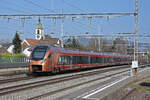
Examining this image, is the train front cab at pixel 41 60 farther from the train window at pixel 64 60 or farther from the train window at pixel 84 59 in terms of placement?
the train window at pixel 84 59

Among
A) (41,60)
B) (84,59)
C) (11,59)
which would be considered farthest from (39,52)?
(11,59)

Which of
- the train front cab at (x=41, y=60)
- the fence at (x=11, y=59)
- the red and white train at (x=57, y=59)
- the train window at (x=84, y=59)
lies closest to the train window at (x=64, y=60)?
the red and white train at (x=57, y=59)

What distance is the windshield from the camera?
25.3 meters

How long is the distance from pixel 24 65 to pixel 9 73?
11.5 m

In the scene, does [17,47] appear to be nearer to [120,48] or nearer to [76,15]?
[120,48]

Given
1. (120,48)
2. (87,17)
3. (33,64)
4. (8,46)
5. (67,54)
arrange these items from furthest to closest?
(8,46), (120,48), (87,17), (67,54), (33,64)

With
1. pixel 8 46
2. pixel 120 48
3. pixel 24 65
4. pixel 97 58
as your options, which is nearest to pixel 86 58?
pixel 97 58

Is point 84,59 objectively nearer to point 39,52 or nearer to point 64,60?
point 64,60

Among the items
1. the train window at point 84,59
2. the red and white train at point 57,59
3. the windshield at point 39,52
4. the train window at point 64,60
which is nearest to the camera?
the red and white train at point 57,59

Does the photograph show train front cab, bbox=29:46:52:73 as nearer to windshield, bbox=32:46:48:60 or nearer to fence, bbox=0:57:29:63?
windshield, bbox=32:46:48:60

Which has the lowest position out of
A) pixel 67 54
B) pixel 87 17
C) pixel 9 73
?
pixel 9 73

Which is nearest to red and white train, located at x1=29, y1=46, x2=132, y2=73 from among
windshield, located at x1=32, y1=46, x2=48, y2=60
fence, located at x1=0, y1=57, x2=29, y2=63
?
windshield, located at x1=32, y1=46, x2=48, y2=60

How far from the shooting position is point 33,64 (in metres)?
25.0

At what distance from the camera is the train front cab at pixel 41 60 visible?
24859 millimetres
